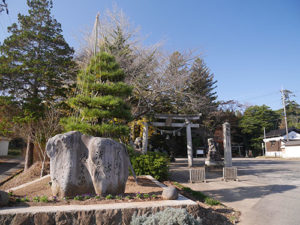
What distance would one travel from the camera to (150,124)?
14.2 metres

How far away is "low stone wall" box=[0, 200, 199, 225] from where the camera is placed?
11.4 feet

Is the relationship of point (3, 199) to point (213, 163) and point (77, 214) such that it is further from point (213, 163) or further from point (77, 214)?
point (213, 163)

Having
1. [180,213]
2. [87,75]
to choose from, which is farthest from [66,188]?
[87,75]

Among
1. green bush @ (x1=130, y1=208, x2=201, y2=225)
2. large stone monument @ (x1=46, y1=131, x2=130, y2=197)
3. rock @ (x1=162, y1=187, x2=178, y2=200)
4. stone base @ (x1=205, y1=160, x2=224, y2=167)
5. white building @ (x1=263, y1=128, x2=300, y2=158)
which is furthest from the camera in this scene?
white building @ (x1=263, y1=128, x2=300, y2=158)

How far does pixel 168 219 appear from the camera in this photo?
11.2 feet

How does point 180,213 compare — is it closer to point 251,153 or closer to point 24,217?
point 24,217

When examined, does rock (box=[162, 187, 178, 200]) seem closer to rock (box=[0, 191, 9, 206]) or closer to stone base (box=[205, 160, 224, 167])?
rock (box=[0, 191, 9, 206])

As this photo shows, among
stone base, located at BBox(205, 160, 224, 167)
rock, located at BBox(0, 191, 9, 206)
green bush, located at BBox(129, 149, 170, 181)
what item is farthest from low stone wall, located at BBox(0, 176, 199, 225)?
stone base, located at BBox(205, 160, 224, 167)

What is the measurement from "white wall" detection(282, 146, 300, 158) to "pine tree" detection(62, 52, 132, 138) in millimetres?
28667

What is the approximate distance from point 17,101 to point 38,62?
7.37 feet

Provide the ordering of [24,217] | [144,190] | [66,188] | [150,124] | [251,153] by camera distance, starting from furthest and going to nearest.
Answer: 1. [251,153]
2. [150,124]
3. [144,190]
4. [66,188]
5. [24,217]

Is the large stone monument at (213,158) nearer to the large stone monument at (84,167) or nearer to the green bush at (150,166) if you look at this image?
the green bush at (150,166)

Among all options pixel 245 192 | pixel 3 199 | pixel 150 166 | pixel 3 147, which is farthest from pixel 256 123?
pixel 3 147

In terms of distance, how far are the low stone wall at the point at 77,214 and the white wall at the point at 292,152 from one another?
29408 millimetres
